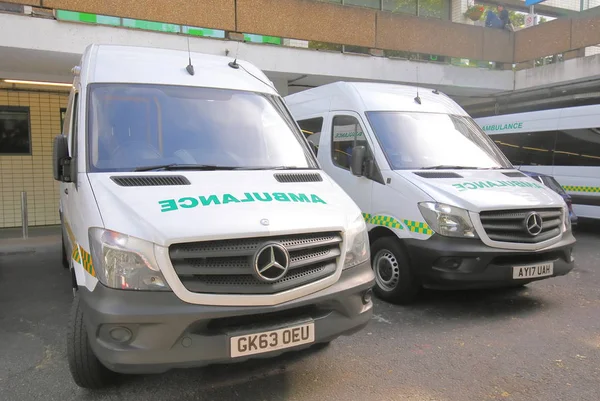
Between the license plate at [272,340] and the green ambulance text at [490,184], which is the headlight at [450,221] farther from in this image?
the license plate at [272,340]

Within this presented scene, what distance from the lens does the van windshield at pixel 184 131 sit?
3.37 m

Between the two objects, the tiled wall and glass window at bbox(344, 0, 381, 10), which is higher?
glass window at bbox(344, 0, 381, 10)

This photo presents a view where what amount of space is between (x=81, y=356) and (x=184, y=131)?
172cm

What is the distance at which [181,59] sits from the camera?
419 centimetres

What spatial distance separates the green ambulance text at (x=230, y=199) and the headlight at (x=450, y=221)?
66.8 inches

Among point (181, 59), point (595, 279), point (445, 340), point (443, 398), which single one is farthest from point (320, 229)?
point (595, 279)

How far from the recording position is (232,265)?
2.66 metres

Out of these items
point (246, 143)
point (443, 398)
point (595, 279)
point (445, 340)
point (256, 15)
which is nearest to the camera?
point (443, 398)

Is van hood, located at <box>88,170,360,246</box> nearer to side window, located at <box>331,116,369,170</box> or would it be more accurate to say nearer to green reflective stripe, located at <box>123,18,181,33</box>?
side window, located at <box>331,116,369,170</box>

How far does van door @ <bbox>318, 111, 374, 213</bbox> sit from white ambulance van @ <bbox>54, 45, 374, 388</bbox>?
1611 mm

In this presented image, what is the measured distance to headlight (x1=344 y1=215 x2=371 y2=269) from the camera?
10.0 ft

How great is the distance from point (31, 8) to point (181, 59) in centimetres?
562

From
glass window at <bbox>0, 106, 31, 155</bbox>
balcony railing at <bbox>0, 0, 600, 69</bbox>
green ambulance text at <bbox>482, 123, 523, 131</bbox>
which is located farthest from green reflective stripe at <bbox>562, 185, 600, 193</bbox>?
glass window at <bbox>0, 106, 31, 155</bbox>

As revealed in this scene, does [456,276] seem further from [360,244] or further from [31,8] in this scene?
[31,8]
